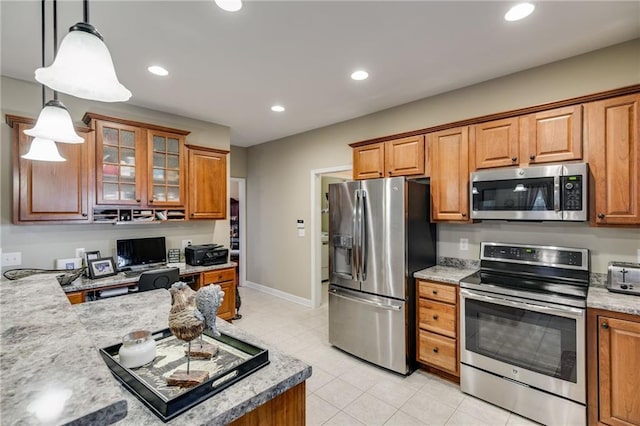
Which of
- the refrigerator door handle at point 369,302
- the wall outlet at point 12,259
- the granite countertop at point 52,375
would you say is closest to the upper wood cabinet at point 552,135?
the refrigerator door handle at point 369,302

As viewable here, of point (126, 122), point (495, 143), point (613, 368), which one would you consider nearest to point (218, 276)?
point (126, 122)

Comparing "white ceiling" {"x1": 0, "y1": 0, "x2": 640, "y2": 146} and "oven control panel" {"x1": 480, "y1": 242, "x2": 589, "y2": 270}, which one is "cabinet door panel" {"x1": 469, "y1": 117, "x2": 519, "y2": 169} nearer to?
"white ceiling" {"x1": 0, "y1": 0, "x2": 640, "y2": 146}

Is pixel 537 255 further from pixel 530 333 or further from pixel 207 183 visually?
pixel 207 183

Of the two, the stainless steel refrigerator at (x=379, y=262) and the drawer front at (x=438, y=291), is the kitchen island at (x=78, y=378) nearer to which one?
the stainless steel refrigerator at (x=379, y=262)

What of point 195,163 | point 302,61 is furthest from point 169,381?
point 195,163

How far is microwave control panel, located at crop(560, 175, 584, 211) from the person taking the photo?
2277 millimetres

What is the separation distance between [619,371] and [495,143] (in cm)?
183

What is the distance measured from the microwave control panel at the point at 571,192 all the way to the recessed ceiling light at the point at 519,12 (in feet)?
3.93

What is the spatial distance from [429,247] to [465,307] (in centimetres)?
78

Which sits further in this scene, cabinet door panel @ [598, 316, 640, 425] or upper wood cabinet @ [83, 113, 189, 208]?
upper wood cabinet @ [83, 113, 189, 208]

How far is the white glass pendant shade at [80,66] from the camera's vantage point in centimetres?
113

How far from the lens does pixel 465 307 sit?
2.59 metres

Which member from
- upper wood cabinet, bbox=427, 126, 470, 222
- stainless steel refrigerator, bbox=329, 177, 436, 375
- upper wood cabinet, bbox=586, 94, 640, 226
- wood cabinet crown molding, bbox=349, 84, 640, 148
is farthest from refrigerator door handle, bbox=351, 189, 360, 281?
upper wood cabinet, bbox=586, 94, 640, 226

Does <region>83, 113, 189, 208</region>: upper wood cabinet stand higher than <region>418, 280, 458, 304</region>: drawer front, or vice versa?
<region>83, 113, 189, 208</region>: upper wood cabinet
